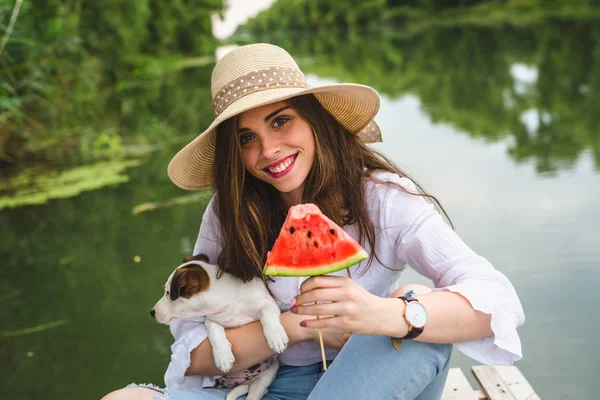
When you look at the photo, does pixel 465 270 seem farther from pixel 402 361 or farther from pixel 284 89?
pixel 284 89

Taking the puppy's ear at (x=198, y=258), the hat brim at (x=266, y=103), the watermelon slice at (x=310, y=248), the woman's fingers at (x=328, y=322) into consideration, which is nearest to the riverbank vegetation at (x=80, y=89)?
the hat brim at (x=266, y=103)

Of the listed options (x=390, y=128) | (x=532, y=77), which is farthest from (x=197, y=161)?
(x=532, y=77)

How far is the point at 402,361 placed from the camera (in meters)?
1.75

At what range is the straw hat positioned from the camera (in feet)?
6.26

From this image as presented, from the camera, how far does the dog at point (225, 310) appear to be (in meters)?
2.02

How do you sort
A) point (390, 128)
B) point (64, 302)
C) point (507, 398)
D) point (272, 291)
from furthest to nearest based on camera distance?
1. point (390, 128)
2. point (64, 302)
3. point (507, 398)
4. point (272, 291)

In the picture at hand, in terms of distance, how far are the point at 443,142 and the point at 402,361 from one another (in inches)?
220

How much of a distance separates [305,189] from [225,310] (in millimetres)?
462

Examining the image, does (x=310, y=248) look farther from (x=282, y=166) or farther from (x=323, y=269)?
(x=282, y=166)

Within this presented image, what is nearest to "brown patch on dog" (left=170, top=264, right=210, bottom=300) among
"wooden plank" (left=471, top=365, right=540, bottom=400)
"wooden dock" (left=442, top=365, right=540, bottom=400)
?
"wooden dock" (left=442, top=365, right=540, bottom=400)

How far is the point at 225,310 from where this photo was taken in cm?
209

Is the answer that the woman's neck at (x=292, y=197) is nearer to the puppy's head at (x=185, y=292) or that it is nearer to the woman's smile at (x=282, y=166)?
the woman's smile at (x=282, y=166)

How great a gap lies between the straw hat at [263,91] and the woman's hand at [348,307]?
1.84 ft

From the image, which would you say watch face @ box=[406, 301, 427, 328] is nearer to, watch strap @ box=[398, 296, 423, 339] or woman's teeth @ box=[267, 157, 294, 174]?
watch strap @ box=[398, 296, 423, 339]
